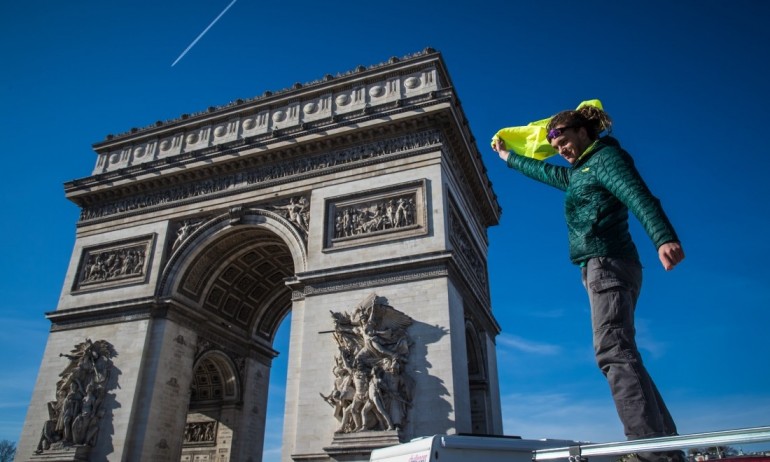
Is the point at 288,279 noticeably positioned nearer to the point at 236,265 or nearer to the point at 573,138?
the point at 236,265

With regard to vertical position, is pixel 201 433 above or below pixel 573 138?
above

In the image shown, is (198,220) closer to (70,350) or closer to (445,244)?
(70,350)

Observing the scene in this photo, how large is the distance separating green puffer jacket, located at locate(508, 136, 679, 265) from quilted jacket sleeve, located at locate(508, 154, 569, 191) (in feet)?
0.46

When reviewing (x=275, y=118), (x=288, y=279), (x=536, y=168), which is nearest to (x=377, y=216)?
(x=288, y=279)

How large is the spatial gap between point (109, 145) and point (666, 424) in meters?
23.6

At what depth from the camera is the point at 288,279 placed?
16.5m

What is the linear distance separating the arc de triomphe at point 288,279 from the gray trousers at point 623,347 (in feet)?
35.3

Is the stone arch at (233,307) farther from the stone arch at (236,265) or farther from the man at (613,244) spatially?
the man at (613,244)

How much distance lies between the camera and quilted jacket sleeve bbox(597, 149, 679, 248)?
8.14 feet

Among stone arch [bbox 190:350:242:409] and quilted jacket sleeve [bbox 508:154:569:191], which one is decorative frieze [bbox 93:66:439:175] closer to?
stone arch [bbox 190:350:242:409]

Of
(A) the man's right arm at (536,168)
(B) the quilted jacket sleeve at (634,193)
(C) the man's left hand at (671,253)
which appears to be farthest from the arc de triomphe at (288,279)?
(C) the man's left hand at (671,253)

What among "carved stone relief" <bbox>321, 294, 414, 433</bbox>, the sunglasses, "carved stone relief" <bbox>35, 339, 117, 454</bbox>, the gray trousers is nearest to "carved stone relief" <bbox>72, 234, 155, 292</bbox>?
"carved stone relief" <bbox>35, 339, 117, 454</bbox>

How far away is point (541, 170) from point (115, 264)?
62.7 ft

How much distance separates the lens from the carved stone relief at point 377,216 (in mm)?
15688
